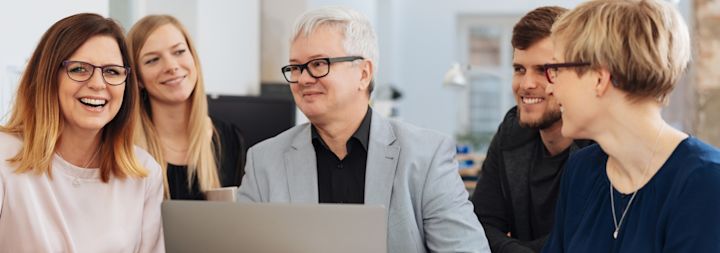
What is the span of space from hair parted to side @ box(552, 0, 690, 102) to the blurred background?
1776mm

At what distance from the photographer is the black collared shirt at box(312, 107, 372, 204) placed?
2.41 meters

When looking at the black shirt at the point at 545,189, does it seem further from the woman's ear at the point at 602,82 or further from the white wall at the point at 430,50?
the white wall at the point at 430,50

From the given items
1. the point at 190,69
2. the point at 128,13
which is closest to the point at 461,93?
the point at 128,13

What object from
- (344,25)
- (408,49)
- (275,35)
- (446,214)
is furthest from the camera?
(408,49)

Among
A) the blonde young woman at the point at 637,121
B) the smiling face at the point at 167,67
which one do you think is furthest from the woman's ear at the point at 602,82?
the smiling face at the point at 167,67

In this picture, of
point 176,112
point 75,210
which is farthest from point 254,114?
point 75,210

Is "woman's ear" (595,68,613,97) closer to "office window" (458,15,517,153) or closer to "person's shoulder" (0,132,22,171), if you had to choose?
"person's shoulder" (0,132,22,171)

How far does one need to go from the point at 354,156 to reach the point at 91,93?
71cm

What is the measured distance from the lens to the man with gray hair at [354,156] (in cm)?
227

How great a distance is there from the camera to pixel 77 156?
2.27 metres

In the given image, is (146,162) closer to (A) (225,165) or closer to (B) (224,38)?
(A) (225,165)

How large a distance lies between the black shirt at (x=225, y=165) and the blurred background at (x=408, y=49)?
2.00 ft

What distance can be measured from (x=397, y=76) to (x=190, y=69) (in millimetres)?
8360

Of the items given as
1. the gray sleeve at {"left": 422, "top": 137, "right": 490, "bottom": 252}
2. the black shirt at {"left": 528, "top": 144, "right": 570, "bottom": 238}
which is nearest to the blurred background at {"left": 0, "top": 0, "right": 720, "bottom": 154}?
the gray sleeve at {"left": 422, "top": 137, "right": 490, "bottom": 252}
